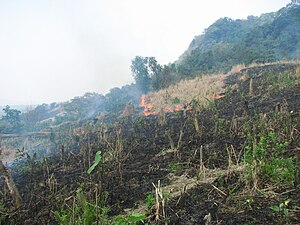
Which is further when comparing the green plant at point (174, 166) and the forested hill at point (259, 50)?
the forested hill at point (259, 50)

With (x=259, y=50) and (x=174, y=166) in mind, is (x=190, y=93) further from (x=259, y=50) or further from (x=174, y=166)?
(x=259, y=50)

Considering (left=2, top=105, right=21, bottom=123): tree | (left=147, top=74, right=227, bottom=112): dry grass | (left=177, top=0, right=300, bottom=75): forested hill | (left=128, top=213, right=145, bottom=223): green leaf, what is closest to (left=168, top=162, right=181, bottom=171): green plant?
(left=128, top=213, right=145, bottom=223): green leaf

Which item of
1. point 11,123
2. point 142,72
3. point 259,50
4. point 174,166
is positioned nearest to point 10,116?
point 11,123

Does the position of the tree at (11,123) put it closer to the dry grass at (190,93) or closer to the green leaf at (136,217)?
the dry grass at (190,93)

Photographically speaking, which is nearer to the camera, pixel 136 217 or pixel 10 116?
pixel 136 217

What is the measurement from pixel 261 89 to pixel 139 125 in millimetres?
5221

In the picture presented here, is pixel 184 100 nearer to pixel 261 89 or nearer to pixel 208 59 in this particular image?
pixel 261 89

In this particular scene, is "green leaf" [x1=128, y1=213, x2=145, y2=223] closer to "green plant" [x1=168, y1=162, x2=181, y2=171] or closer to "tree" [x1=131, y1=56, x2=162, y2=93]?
"green plant" [x1=168, y1=162, x2=181, y2=171]

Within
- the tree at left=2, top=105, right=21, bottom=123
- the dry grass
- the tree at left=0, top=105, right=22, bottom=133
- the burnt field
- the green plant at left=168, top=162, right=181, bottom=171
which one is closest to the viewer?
the burnt field

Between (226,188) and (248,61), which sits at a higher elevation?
(248,61)

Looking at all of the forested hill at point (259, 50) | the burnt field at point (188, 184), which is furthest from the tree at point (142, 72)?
the burnt field at point (188, 184)

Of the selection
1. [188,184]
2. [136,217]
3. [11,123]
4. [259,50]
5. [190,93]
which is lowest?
[188,184]

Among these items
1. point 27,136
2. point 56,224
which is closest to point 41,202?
point 56,224

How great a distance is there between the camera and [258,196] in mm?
2773
